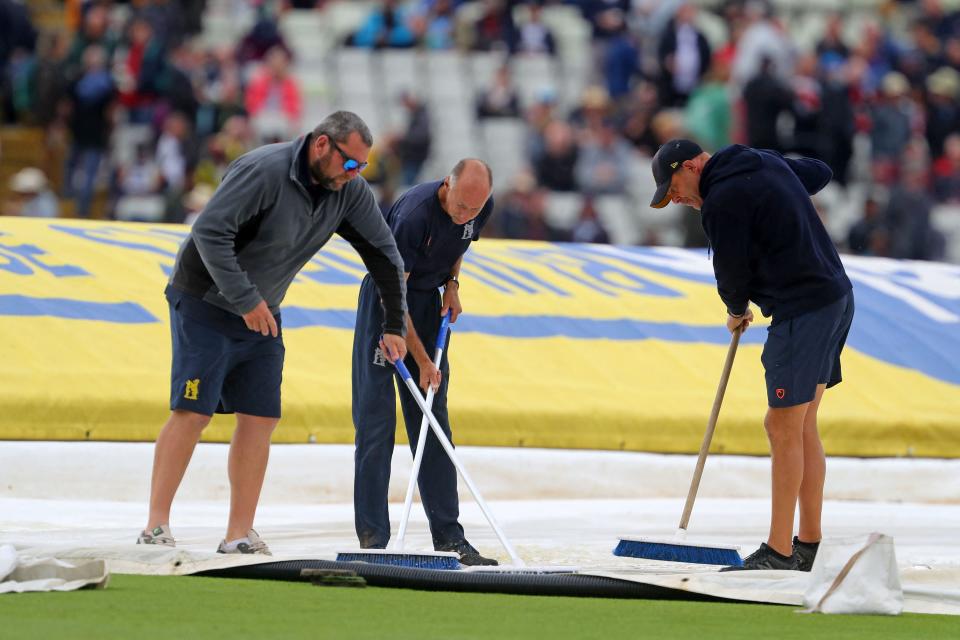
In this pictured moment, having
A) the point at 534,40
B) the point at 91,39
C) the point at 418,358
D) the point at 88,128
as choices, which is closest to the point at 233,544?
the point at 418,358

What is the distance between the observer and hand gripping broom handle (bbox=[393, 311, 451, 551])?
6.40 metres

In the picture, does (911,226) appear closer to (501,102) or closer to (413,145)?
(501,102)

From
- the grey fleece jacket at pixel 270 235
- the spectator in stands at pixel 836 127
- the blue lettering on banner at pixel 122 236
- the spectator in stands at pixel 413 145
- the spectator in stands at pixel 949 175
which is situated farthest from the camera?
the spectator in stands at pixel 949 175

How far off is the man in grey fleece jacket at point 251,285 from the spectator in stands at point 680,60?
11280 millimetres

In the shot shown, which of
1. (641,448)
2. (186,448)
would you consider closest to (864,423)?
(641,448)

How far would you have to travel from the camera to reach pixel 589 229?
15.1 m

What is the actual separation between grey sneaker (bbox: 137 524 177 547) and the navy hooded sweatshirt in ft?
7.13

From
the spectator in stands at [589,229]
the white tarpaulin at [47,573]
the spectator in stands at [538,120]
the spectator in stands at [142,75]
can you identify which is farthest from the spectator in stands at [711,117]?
the white tarpaulin at [47,573]

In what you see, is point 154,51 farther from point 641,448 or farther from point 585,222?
point 641,448

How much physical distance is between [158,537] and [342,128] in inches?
62.4

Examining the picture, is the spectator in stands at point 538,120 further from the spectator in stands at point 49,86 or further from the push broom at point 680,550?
the push broom at point 680,550

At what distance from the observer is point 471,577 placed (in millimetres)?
5406

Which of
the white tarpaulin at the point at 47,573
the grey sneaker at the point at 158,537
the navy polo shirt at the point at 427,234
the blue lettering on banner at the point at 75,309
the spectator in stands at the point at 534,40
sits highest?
the spectator in stands at the point at 534,40

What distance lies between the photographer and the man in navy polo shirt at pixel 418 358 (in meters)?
6.55
